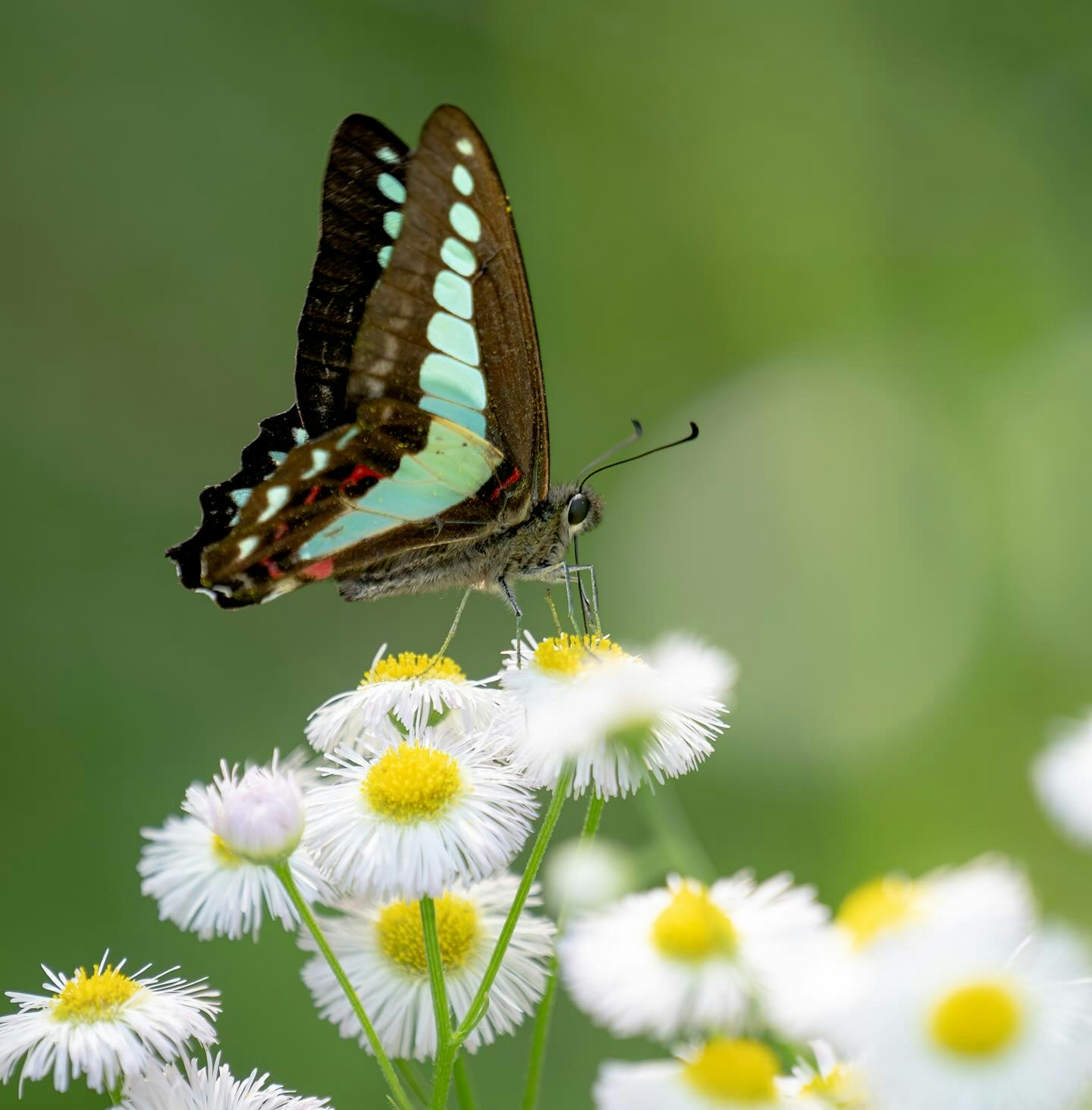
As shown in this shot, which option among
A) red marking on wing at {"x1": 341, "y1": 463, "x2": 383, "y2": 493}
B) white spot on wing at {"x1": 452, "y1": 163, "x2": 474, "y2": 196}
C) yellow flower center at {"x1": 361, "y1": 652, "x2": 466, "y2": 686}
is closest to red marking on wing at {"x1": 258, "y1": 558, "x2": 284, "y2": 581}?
red marking on wing at {"x1": 341, "y1": 463, "x2": 383, "y2": 493}

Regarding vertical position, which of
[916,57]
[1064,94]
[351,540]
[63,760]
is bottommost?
[351,540]

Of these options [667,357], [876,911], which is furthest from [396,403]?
[667,357]

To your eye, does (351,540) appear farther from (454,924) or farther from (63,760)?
(63,760)

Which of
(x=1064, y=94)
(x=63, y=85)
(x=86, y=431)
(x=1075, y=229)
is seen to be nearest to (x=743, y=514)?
(x=1075, y=229)

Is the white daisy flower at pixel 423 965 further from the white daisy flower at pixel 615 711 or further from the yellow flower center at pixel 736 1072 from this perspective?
the yellow flower center at pixel 736 1072

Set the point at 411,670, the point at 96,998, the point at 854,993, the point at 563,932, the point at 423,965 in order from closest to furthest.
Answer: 1. the point at 854,993
2. the point at 563,932
3. the point at 96,998
4. the point at 423,965
5. the point at 411,670

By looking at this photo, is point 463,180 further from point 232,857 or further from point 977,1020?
point 977,1020

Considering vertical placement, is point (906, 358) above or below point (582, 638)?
above
